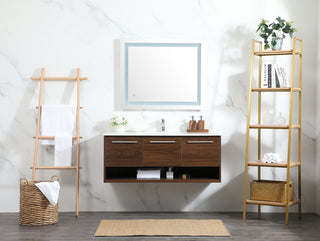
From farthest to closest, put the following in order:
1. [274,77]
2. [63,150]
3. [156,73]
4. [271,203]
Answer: [156,73] < [63,150] < [274,77] < [271,203]

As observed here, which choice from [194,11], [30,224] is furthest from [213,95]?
[30,224]

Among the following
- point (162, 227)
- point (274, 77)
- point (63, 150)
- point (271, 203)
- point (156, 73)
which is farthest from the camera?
point (156, 73)

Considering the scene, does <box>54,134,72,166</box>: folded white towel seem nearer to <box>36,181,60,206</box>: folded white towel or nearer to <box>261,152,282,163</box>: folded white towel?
<box>36,181,60,206</box>: folded white towel

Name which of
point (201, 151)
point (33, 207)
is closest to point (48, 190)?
point (33, 207)

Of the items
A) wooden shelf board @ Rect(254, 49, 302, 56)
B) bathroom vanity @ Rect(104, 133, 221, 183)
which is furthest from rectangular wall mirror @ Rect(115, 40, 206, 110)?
wooden shelf board @ Rect(254, 49, 302, 56)

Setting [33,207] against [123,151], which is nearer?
[33,207]

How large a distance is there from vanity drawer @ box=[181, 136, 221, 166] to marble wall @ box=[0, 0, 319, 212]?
1.40 feet

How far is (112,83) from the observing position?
15.2 ft

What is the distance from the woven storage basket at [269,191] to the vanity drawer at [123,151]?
3.80 ft

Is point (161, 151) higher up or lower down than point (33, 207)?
higher up

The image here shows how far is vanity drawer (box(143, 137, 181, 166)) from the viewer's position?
4246mm

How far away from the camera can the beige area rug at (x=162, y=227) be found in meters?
3.69

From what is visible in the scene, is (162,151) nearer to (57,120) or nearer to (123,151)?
(123,151)

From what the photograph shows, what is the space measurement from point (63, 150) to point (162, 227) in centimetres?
132
